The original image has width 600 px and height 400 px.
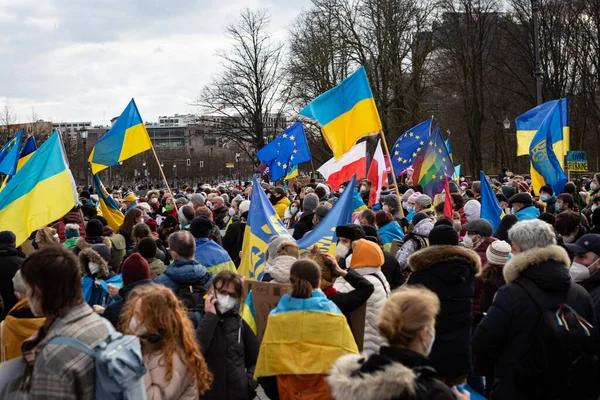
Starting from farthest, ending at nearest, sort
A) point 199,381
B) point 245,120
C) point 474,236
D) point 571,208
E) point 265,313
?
point 245,120, point 571,208, point 474,236, point 265,313, point 199,381

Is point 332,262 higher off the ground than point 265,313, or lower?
higher

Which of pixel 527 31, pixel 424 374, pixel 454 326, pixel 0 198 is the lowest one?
pixel 454 326

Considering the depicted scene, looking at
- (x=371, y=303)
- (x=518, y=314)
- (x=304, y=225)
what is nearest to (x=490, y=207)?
(x=304, y=225)

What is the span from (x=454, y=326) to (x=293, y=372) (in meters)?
1.51

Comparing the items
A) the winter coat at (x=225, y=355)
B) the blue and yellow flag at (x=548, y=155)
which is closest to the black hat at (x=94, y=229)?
the winter coat at (x=225, y=355)

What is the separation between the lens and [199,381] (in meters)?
4.05

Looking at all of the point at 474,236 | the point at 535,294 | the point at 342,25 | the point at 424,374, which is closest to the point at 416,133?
the point at 474,236

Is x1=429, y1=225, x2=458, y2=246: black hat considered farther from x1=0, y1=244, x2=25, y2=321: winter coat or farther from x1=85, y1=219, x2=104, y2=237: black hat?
x1=85, y1=219, x2=104, y2=237: black hat

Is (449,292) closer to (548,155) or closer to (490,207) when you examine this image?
(490,207)

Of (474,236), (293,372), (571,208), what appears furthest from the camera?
(571,208)

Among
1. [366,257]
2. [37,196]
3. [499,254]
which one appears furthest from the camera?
[37,196]

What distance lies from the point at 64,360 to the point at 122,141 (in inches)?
376

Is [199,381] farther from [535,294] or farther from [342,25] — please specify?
[342,25]

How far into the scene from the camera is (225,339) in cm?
455
